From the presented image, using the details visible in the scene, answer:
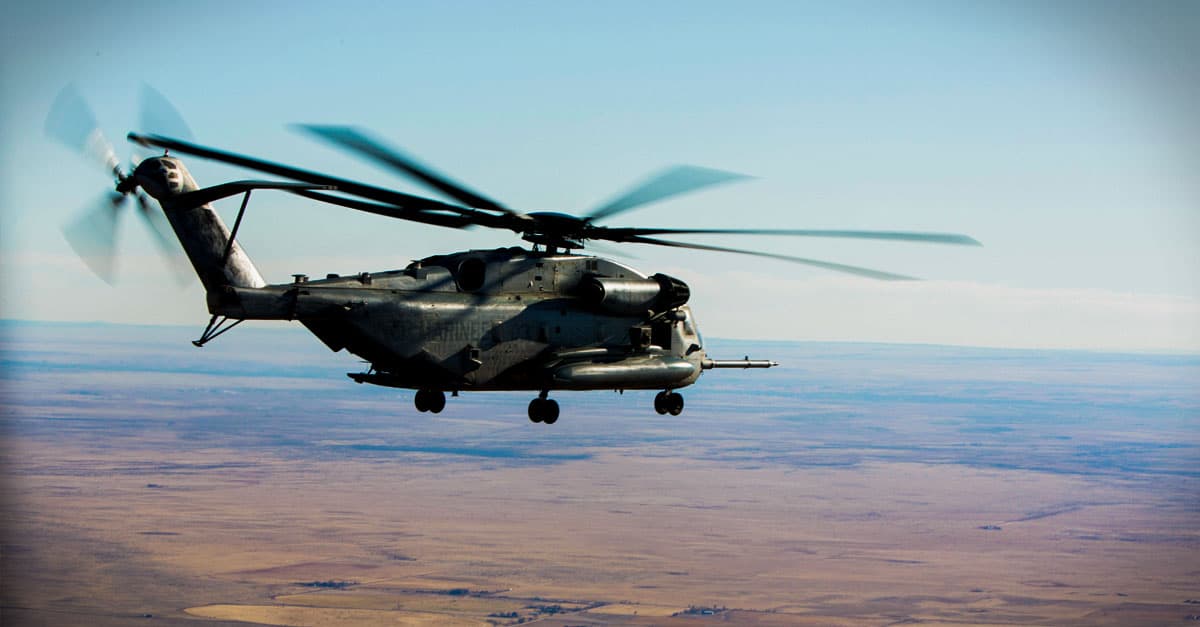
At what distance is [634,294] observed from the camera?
36969 millimetres

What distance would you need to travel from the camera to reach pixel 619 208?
33156 millimetres

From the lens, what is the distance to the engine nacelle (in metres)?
36.2

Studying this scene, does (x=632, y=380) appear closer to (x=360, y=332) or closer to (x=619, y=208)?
(x=619, y=208)

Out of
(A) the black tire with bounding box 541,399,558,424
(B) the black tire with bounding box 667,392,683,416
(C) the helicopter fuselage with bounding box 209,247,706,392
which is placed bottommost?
(A) the black tire with bounding box 541,399,558,424

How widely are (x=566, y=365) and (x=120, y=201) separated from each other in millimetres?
12346

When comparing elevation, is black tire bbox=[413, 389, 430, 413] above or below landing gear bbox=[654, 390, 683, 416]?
below

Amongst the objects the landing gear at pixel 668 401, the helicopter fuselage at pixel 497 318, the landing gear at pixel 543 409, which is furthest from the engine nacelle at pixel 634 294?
the landing gear at pixel 543 409

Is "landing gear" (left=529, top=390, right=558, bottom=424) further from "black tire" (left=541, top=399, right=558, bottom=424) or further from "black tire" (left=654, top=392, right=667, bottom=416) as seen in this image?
"black tire" (left=654, top=392, right=667, bottom=416)

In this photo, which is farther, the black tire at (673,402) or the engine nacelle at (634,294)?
the black tire at (673,402)

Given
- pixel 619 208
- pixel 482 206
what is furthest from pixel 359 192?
pixel 619 208

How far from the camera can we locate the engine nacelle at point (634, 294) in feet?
119

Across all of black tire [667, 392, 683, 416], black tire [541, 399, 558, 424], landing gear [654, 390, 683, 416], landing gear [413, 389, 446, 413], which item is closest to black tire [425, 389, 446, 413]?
landing gear [413, 389, 446, 413]

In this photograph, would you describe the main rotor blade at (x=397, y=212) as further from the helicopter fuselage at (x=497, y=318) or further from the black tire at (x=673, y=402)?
the black tire at (x=673, y=402)

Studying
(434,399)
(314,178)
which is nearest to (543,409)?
(434,399)
